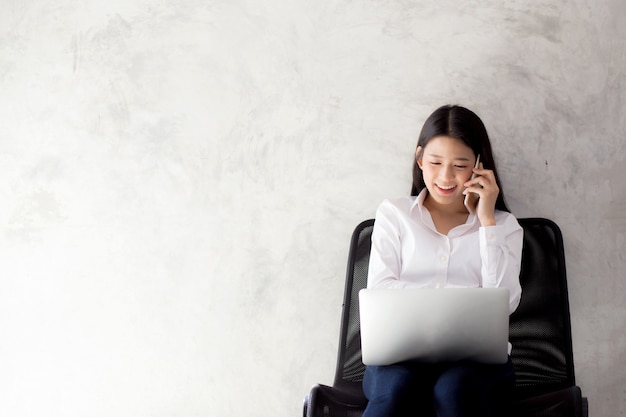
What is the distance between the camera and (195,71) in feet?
8.15

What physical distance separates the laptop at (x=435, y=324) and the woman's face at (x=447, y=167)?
0.52m

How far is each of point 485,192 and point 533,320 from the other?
388mm

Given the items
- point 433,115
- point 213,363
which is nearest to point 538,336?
point 433,115

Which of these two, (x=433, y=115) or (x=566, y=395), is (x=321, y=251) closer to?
(x=433, y=115)

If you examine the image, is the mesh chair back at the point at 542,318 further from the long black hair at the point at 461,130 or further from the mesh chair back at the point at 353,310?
the mesh chair back at the point at 353,310

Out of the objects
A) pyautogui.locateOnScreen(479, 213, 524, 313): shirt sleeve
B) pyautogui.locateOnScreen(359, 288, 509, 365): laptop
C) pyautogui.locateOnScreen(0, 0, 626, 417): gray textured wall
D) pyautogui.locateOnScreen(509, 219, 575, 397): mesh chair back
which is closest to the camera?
pyautogui.locateOnScreen(359, 288, 509, 365): laptop

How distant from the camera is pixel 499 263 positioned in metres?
1.93

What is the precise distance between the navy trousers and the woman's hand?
0.42m

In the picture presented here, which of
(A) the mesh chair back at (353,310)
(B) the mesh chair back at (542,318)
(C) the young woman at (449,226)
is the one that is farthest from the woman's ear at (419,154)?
(B) the mesh chair back at (542,318)

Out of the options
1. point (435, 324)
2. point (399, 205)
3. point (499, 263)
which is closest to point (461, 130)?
point (399, 205)

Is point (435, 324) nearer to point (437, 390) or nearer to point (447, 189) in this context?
point (437, 390)

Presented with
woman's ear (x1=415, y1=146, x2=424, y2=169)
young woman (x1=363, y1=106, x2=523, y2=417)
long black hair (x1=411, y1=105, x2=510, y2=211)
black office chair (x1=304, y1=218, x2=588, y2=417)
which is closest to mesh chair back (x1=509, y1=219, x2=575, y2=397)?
black office chair (x1=304, y1=218, x2=588, y2=417)

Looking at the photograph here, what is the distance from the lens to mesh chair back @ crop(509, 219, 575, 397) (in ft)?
6.60

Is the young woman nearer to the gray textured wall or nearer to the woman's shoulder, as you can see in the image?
the woman's shoulder
